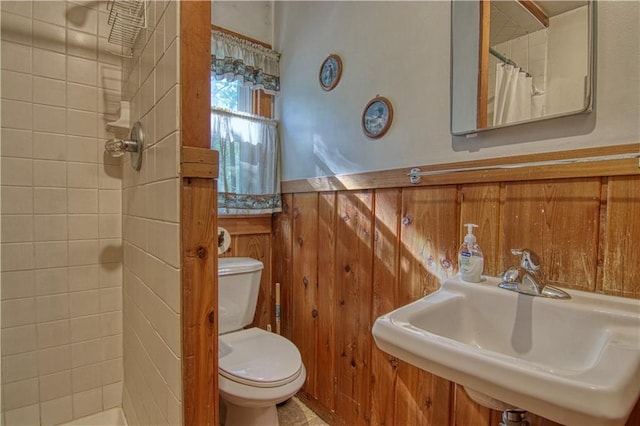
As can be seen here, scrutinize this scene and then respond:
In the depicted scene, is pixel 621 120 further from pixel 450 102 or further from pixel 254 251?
pixel 254 251

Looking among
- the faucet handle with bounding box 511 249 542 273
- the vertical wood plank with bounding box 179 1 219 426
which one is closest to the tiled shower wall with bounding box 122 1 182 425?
the vertical wood plank with bounding box 179 1 219 426

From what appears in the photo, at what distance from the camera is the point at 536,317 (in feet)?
2.70

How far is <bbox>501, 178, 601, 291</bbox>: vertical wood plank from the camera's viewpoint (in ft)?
2.70

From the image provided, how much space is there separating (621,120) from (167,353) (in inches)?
52.8

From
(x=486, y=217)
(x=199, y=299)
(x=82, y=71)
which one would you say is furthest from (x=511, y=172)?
(x=82, y=71)

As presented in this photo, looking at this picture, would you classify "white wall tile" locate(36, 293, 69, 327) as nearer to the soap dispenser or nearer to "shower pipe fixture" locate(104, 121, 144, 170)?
"shower pipe fixture" locate(104, 121, 144, 170)

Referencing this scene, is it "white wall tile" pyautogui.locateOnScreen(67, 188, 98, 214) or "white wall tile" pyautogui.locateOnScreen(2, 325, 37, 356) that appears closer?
"white wall tile" pyautogui.locateOnScreen(2, 325, 37, 356)

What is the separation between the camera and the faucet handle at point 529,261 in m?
0.87

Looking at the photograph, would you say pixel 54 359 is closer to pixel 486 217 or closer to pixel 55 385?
pixel 55 385

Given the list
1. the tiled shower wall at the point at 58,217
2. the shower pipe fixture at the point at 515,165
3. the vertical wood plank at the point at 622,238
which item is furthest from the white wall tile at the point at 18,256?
the vertical wood plank at the point at 622,238

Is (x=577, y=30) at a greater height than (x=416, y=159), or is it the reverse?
(x=577, y=30)

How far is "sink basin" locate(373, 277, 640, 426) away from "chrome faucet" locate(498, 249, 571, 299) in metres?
0.02

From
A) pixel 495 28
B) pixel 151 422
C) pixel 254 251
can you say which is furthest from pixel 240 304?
pixel 495 28

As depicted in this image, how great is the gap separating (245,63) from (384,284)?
60.6 inches
